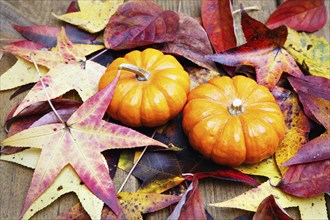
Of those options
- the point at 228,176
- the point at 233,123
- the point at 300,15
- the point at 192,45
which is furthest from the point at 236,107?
the point at 300,15

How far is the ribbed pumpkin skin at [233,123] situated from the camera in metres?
1.14

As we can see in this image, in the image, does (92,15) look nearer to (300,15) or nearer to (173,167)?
(173,167)

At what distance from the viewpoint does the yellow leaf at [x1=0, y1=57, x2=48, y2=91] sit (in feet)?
4.38

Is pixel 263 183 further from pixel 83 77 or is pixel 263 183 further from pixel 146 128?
pixel 83 77

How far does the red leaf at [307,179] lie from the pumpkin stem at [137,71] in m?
0.45

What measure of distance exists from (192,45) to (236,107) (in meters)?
0.30

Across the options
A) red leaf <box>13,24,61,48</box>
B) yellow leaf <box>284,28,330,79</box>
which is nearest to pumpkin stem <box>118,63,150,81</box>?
red leaf <box>13,24,61,48</box>

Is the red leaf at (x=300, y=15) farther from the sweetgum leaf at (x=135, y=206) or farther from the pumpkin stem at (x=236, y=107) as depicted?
the sweetgum leaf at (x=135, y=206)

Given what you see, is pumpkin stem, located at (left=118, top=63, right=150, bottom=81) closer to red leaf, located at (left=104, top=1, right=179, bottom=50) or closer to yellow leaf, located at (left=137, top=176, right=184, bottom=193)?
red leaf, located at (left=104, top=1, right=179, bottom=50)

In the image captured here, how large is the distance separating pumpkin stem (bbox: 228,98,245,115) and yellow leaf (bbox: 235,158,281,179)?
0.15 m

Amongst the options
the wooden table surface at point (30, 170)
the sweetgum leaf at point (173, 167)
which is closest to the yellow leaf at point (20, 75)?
the wooden table surface at point (30, 170)

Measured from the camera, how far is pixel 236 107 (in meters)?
1.17

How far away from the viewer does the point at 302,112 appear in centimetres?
127

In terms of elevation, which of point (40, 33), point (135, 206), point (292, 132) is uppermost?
point (40, 33)
